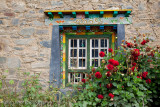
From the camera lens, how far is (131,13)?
377 cm

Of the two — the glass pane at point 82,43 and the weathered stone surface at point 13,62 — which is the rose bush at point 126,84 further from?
the weathered stone surface at point 13,62

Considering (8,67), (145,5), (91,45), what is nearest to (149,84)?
(91,45)

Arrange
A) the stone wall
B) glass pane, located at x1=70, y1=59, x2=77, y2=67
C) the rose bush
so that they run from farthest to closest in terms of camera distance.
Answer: glass pane, located at x1=70, y1=59, x2=77, y2=67 < the stone wall < the rose bush

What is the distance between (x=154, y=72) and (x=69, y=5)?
7.57 ft

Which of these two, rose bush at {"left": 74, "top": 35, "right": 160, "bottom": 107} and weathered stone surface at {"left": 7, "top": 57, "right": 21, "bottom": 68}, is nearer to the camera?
rose bush at {"left": 74, "top": 35, "right": 160, "bottom": 107}

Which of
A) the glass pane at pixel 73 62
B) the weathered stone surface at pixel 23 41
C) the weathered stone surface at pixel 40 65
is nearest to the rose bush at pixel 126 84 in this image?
the glass pane at pixel 73 62

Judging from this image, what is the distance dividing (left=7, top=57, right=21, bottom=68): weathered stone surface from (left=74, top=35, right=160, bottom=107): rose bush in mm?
1641

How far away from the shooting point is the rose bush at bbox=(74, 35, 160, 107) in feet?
9.05

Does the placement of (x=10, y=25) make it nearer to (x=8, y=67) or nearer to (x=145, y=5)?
(x=8, y=67)

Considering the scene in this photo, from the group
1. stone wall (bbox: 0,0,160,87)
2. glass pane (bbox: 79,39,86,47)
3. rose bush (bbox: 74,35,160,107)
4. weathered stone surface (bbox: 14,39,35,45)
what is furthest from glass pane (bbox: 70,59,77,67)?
weathered stone surface (bbox: 14,39,35,45)

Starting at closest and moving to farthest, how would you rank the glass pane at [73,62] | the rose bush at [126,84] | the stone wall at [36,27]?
1. the rose bush at [126,84]
2. the stone wall at [36,27]
3. the glass pane at [73,62]

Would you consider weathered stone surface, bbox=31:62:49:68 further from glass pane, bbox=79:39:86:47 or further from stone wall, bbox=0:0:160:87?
glass pane, bbox=79:39:86:47

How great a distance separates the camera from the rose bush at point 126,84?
2.76m

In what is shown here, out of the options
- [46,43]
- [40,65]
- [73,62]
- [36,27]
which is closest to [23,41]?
[36,27]
